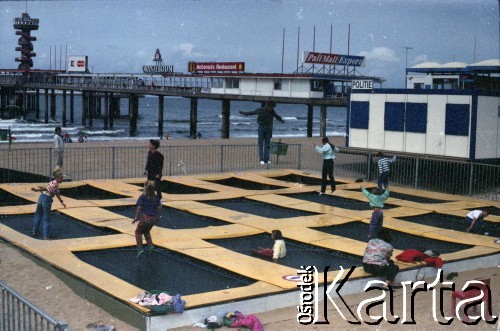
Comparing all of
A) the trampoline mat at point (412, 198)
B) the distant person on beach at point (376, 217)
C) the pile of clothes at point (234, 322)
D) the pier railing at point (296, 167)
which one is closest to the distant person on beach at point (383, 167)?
the trampoline mat at point (412, 198)

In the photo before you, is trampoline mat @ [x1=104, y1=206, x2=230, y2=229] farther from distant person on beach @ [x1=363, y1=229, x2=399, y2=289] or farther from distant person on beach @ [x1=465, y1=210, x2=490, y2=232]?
distant person on beach @ [x1=465, y1=210, x2=490, y2=232]

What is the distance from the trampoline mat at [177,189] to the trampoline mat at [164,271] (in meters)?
7.96

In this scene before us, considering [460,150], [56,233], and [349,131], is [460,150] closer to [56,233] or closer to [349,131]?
[349,131]

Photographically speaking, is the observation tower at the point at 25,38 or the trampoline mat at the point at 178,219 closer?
the trampoline mat at the point at 178,219

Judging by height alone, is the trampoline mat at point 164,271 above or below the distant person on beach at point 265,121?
below

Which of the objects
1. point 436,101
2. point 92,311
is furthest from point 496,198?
point 92,311

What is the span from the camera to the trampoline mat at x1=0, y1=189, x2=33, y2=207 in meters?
19.0

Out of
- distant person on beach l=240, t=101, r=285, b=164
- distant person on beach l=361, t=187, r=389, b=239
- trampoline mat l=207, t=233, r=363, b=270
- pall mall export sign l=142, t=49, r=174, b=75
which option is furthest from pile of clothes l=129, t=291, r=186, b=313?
pall mall export sign l=142, t=49, r=174, b=75

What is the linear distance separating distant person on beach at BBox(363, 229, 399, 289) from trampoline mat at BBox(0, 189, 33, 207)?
10.9 m

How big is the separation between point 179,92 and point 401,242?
160ft

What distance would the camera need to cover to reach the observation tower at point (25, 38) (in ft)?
380

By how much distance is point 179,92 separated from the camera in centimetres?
6259

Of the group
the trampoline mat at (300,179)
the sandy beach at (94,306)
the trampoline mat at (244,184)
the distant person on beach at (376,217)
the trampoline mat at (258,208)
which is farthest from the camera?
the trampoline mat at (300,179)

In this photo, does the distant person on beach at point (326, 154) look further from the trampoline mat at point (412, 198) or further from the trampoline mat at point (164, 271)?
the trampoline mat at point (164, 271)
